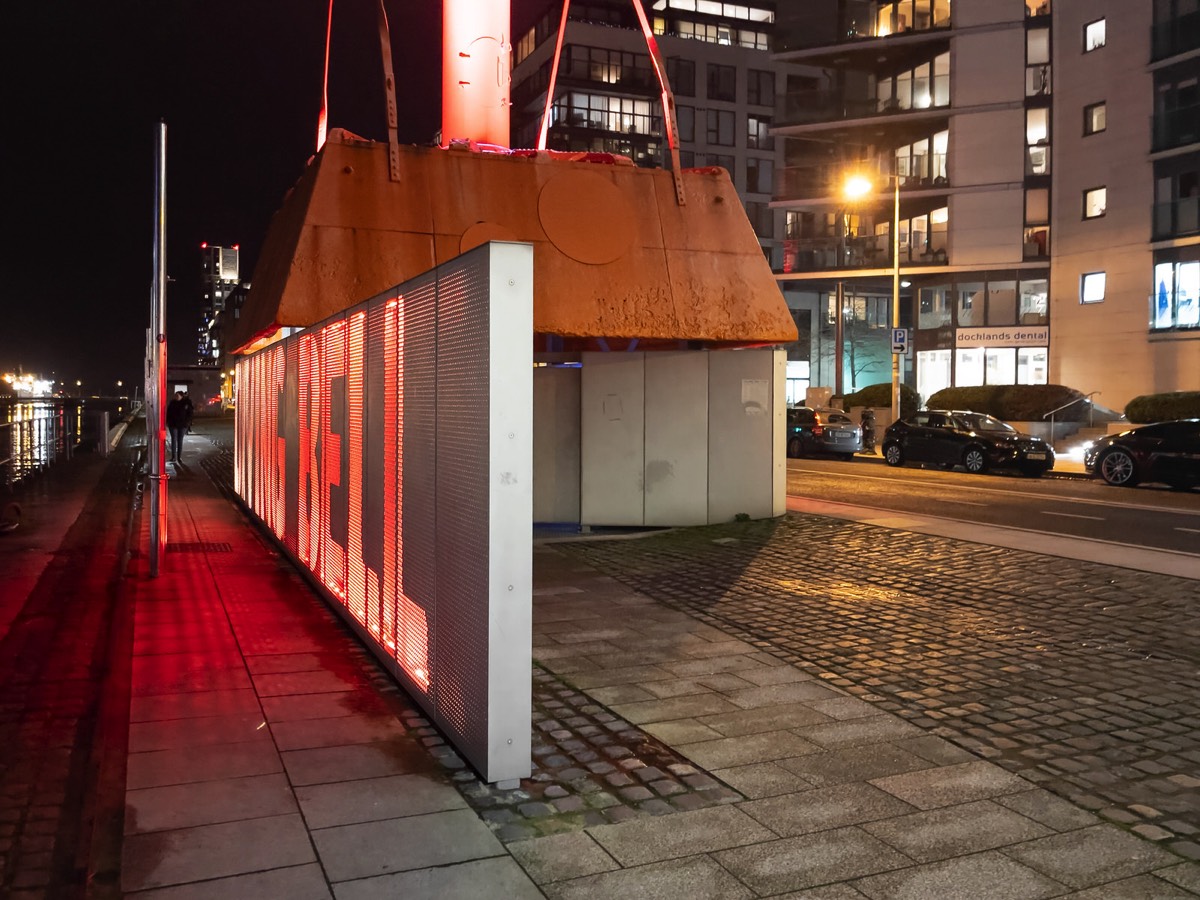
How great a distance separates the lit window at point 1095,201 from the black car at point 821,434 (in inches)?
557

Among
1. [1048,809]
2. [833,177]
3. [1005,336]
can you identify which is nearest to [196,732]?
[1048,809]

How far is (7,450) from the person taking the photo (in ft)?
58.4

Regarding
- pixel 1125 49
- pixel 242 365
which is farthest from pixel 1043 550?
pixel 1125 49

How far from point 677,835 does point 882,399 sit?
127 ft

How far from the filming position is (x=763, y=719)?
6.13 m

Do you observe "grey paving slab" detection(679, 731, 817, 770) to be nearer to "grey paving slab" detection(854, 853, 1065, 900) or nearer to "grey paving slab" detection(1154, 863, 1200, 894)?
"grey paving slab" detection(854, 853, 1065, 900)

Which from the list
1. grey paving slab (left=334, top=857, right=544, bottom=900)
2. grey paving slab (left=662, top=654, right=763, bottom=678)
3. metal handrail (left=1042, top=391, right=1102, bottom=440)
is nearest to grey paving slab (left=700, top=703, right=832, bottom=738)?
grey paving slab (left=662, top=654, right=763, bottom=678)

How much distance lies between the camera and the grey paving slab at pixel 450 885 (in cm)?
389

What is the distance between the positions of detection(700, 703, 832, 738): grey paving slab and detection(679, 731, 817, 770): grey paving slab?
111 millimetres

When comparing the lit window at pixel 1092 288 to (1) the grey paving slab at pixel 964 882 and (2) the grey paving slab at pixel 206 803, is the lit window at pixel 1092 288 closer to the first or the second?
(1) the grey paving slab at pixel 964 882

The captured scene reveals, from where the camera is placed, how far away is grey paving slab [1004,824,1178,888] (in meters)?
4.11

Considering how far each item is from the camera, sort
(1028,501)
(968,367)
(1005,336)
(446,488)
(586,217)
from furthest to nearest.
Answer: (968,367) → (1005,336) → (1028,501) → (586,217) → (446,488)

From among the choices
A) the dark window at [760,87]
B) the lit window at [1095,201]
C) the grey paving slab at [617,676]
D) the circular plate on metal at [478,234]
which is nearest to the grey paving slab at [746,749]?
the grey paving slab at [617,676]

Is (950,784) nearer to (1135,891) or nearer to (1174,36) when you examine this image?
(1135,891)
